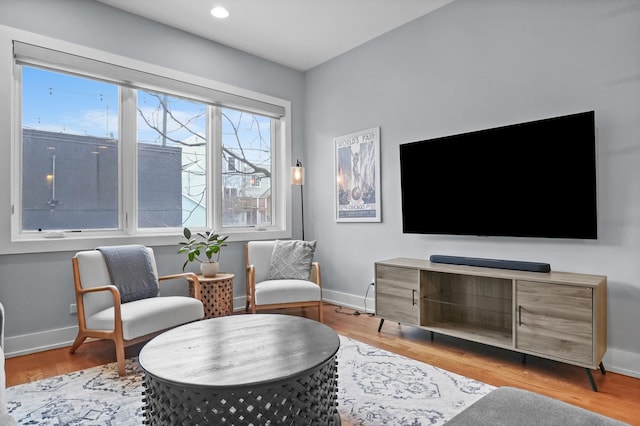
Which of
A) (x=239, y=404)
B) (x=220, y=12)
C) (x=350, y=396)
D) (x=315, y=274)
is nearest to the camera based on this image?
(x=239, y=404)

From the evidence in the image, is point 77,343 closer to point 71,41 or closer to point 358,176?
point 71,41

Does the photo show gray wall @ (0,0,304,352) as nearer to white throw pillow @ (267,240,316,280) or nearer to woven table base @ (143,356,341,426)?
white throw pillow @ (267,240,316,280)

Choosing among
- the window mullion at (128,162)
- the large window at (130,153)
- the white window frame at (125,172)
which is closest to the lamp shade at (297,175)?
the white window frame at (125,172)

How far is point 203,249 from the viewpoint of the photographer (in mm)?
3879

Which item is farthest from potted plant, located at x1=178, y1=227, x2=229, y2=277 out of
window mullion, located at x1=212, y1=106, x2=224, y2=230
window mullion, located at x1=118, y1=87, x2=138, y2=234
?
window mullion, located at x1=118, y1=87, x2=138, y2=234

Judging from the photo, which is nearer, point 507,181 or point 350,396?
point 350,396

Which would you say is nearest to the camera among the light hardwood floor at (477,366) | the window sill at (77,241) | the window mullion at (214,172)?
the light hardwood floor at (477,366)

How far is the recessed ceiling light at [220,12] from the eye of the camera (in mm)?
3367

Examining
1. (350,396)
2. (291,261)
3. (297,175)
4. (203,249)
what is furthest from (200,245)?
(350,396)

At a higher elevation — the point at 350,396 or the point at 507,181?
the point at 507,181

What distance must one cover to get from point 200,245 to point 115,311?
122 centimetres

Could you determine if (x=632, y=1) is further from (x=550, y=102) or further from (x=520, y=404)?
(x=520, y=404)

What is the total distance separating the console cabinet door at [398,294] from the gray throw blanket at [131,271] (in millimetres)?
1956

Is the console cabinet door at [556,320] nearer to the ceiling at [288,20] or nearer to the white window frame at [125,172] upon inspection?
the ceiling at [288,20]
